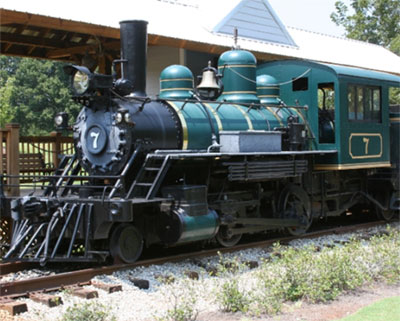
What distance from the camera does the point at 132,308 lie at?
21.8ft

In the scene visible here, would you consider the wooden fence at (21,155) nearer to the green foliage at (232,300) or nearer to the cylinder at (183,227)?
the cylinder at (183,227)

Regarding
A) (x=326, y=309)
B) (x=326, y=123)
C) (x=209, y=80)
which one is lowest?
(x=326, y=309)

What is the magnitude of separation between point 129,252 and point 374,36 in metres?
36.7

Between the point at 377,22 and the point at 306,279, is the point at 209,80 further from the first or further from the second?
the point at 377,22

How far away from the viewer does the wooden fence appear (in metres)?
10.4

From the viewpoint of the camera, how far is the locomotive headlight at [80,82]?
9.00 meters

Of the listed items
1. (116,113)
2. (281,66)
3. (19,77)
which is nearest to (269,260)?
(116,113)

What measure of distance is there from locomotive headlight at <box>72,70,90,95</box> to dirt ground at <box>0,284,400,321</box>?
382cm

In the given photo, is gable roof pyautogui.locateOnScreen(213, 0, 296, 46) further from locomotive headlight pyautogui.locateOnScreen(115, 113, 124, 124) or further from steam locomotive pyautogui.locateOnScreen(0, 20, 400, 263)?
locomotive headlight pyautogui.locateOnScreen(115, 113, 124, 124)

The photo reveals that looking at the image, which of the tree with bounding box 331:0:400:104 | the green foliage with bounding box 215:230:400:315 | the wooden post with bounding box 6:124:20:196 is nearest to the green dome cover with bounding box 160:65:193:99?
the wooden post with bounding box 6:124:20:196

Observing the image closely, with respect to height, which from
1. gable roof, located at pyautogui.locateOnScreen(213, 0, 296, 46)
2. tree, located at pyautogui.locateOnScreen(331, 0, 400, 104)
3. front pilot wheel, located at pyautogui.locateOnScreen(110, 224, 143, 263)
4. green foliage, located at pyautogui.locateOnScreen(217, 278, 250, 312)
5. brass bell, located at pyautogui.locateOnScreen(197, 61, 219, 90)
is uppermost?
tree, located at pyautogui.locateOnScreen(331, 0, 400, 104)

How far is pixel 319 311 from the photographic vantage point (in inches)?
246

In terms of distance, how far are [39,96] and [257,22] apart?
33590 mm

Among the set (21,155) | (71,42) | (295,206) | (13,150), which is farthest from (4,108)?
(295,206)
